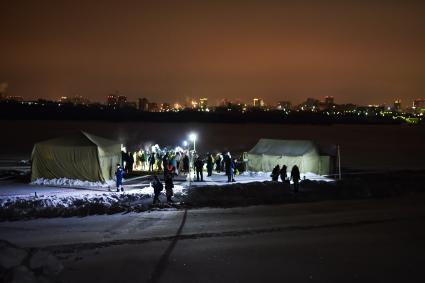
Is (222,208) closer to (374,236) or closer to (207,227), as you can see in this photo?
(207,227)

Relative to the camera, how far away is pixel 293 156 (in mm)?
29859

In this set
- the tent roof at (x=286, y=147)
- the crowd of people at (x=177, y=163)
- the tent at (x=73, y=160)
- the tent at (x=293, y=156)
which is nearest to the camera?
the tent at (x=73, y=160)

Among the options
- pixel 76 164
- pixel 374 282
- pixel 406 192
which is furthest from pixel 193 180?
pixel 374 282

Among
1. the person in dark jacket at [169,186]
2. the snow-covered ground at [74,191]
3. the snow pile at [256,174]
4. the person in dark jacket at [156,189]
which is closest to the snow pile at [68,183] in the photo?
the snow-covered ground at [74,191]

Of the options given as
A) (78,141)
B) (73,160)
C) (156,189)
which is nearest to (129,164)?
(78,141)

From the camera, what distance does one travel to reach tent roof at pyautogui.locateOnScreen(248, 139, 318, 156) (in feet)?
98.7

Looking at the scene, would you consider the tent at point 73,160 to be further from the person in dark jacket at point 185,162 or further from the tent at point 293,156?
the tent at point 293,156

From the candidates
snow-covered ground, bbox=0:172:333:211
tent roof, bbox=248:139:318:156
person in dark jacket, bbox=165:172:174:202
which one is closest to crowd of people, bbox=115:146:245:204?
snow-covered ground, bbox=0:172:333:211

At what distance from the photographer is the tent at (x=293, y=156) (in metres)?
29.8

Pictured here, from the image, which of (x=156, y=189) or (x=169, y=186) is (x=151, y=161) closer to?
(x=169, y=186)

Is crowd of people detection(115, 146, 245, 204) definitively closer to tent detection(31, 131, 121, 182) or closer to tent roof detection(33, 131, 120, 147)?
tent detection(31, 131, 121, 182)

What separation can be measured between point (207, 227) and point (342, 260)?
4.81 m

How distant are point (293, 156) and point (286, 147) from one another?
118 cm

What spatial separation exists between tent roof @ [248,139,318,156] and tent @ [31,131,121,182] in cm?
1070
